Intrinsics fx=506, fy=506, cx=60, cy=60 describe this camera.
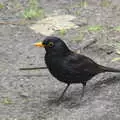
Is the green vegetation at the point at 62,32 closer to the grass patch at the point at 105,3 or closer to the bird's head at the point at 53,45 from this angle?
the grass patch at the point at 105,3

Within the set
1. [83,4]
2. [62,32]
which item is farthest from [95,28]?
[83,4]

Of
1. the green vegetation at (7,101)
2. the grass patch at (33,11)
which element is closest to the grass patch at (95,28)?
the grass patch at (33,11)

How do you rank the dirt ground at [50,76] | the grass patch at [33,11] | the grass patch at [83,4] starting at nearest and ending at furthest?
the dirt ground at [50,76]
the grass patch at [33,11]
the grass patch at [83,4]

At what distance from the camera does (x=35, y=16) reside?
1092 cm

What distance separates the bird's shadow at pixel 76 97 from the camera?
22.9 feet

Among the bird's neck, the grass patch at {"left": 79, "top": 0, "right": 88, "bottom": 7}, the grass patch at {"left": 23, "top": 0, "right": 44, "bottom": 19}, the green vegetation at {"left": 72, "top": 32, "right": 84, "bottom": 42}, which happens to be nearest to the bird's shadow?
the bird's neck

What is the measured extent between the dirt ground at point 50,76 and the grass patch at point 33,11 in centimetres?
16

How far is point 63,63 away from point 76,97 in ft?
2.33

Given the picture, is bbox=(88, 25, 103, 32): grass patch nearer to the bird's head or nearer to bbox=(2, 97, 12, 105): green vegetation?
the bird's head

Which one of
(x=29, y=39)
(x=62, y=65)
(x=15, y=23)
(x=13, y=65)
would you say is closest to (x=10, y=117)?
(x=62, y=65)

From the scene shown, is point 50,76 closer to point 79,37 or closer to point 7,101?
point 7,101

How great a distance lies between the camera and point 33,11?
1105 centimetres

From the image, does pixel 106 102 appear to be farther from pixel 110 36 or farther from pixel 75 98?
pixel 110 36

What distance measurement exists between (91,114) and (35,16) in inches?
197
